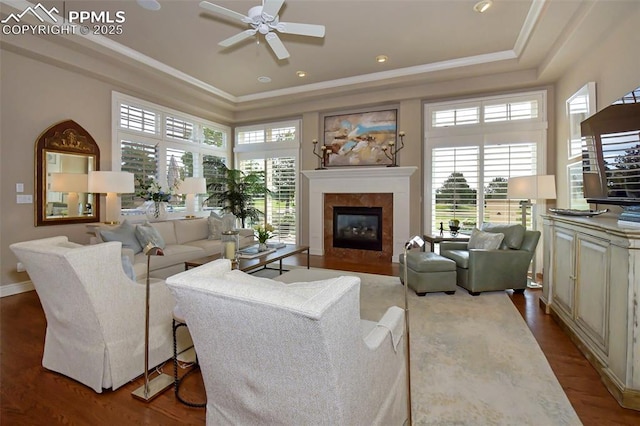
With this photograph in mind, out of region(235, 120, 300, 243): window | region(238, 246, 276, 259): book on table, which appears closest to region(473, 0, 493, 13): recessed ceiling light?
region(238, 246, 276, 259): book on table

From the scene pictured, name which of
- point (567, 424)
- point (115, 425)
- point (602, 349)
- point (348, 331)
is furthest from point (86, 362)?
point (602, 349)

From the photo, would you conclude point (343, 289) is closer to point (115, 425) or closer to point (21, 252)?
point (115, 425)

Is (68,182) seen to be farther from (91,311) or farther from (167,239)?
(91,311)

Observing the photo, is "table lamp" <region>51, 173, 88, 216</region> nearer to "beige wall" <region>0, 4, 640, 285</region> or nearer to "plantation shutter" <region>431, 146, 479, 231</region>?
"beige wall" <region>0, 4, 640, 285</region>

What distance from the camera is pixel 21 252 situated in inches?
77.9

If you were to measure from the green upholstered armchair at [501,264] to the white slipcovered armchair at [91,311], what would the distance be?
3508 millimetres

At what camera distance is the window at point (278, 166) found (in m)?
7.18

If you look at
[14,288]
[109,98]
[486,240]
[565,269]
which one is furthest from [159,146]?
[565,269]

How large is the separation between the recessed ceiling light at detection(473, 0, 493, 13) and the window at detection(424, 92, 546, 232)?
2.09 meters

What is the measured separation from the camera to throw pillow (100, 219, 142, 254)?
3.88m

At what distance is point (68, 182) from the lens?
14.5 feet

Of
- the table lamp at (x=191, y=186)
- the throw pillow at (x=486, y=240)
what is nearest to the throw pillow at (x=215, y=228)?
the table lamp at (x=191, y=186)

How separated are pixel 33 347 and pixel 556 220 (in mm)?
4920

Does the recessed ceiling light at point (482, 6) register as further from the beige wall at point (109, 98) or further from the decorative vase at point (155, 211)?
the decorative vase at point (155, 211)
